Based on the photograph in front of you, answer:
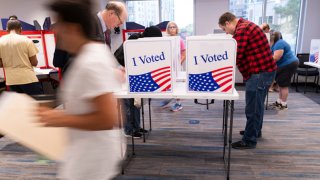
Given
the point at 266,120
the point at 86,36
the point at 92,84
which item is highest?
the point at 86,36

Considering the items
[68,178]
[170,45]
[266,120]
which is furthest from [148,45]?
[266,120]

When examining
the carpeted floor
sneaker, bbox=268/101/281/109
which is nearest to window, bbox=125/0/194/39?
sneaker, bbox=268/101/281/109

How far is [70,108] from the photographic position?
858mm

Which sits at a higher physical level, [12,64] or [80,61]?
[80,61]

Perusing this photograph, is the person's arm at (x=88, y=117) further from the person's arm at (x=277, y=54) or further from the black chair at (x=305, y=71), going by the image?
the black chair at (x=305, y=71)

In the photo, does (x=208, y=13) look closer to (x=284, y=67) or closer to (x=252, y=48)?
(x=284, y=67)

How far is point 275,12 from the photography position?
19.6 feet

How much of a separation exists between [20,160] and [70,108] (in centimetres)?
Result: 209

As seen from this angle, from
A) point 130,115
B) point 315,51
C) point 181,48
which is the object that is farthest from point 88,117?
point 315,51

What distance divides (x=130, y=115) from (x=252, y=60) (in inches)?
57.3

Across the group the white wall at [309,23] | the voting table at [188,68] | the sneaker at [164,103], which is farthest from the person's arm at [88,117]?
the white wall at [309,23]

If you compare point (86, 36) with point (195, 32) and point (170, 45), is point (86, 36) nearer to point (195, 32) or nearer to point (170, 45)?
point (170, 45)

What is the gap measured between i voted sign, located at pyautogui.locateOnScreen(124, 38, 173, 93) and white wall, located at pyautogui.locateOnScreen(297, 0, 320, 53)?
16.8ft

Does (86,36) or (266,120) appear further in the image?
(266,120)
